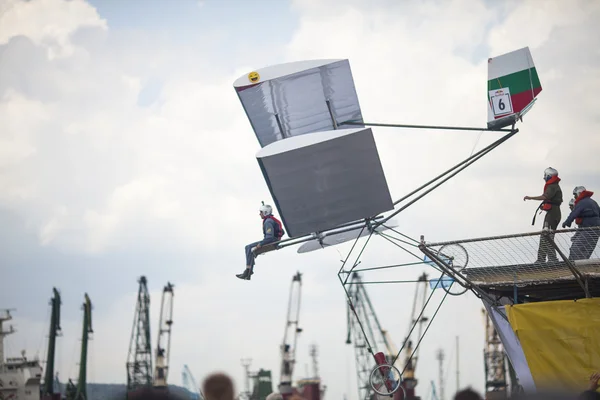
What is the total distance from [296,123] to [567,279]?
875cm

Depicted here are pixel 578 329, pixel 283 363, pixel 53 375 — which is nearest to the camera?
pixel 578 329

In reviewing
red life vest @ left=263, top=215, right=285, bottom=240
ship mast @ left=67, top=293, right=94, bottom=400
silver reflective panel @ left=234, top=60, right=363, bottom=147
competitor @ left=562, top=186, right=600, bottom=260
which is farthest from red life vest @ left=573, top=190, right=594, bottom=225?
ship mast @ left=67, top=293, right=94, bottom=400

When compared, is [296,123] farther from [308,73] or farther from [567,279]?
[567,279]

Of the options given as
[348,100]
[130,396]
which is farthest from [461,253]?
[130,396]

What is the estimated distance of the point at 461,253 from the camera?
2069cm

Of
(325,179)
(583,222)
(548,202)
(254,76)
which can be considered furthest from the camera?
(254,76)

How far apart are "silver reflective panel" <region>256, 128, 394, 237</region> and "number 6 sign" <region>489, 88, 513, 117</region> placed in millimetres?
3656

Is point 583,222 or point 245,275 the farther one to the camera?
point 245,275

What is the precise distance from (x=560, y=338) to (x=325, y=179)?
7213mm

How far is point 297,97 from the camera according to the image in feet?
73.8

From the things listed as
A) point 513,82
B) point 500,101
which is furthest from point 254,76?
point 513,82

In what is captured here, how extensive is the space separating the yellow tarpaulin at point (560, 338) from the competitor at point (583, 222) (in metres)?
1.29

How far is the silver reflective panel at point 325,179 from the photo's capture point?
65.5 ft

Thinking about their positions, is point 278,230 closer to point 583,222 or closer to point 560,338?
point 560,338
